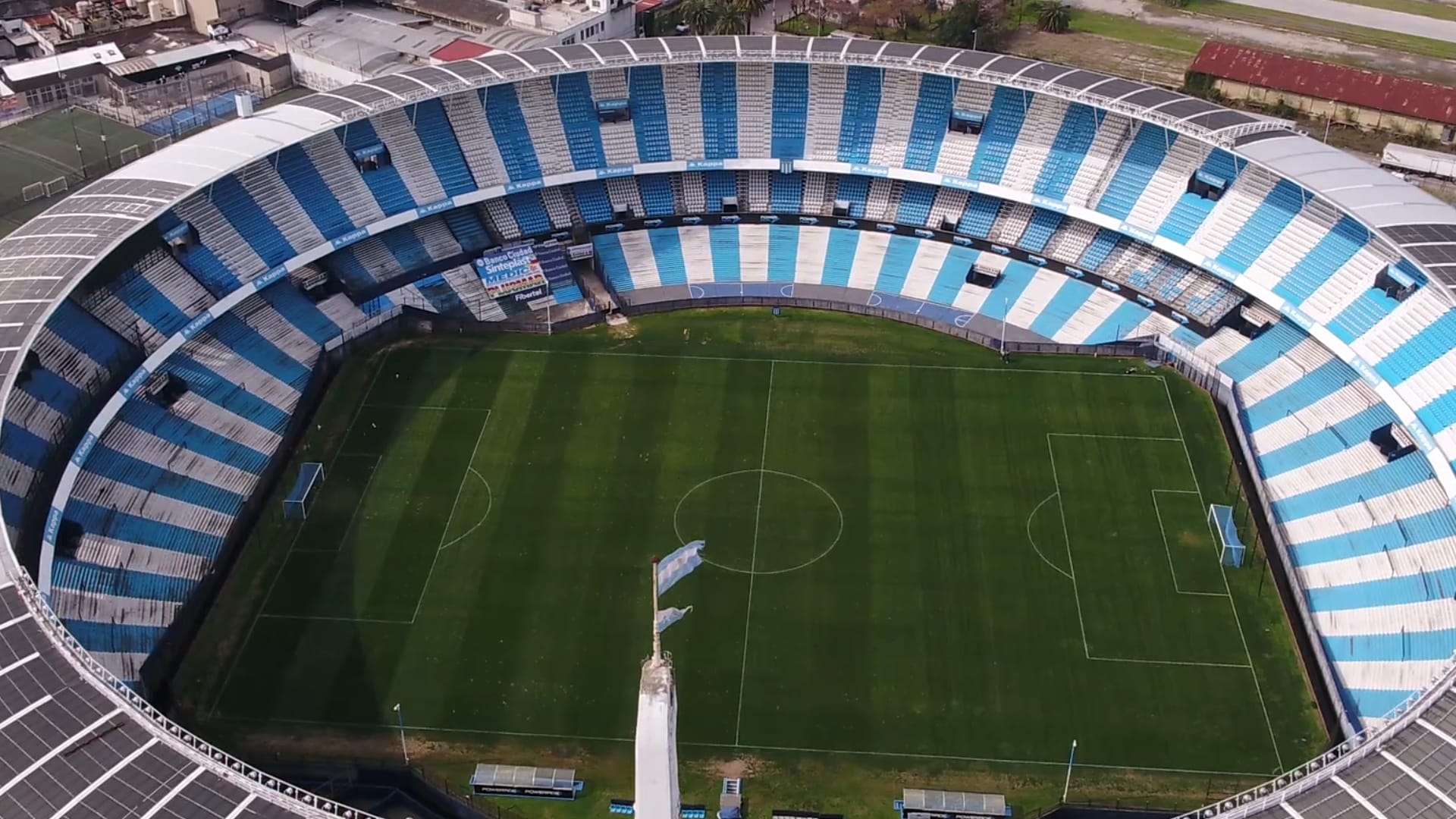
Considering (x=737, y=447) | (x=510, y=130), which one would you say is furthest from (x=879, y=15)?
(x=737, y=447)

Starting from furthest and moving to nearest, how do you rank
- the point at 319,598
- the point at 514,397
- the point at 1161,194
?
the point at 1161,194
the point at 514,397
the point at 319,598

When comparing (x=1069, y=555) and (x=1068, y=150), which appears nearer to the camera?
(x=1069, y=555)

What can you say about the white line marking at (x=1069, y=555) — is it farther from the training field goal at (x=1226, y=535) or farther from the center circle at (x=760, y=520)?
the center circle at (x=760, y=520)

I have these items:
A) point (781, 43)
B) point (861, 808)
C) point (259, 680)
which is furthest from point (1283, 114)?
point (259, 680)

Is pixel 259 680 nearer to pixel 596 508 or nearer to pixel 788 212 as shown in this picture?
pixel 596 508

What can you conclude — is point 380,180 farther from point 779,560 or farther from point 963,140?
Answer: point 963,140
